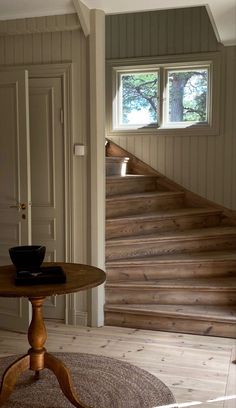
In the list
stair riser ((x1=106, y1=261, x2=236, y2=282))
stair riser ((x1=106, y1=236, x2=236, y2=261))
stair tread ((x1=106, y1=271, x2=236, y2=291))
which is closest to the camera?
stair tread ((x1=106, y1=271, x2=236, y2=291))

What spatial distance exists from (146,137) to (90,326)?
239 centimetres

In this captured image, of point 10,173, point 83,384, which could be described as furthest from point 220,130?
point 83,384

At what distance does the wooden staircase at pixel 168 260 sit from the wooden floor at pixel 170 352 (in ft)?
0.47

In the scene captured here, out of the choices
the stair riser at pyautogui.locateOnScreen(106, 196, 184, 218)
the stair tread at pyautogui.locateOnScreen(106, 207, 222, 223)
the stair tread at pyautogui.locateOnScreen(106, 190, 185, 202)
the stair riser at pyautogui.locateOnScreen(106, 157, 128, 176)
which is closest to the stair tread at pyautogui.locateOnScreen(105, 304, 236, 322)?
the stair tread at pyautogui.locateOnScreen(106, 207, 222, 223)

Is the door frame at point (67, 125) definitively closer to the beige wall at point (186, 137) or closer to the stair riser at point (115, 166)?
the stair riser at point (115, 166)

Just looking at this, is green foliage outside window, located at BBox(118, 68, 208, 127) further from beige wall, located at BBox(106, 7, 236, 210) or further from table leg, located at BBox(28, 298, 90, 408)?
table leg, located at BBox(28, 298, 90, 408)

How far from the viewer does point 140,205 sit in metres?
4.97

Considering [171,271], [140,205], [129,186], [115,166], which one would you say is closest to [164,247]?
[171,271]

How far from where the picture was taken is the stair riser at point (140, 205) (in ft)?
15.5

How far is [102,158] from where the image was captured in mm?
3926

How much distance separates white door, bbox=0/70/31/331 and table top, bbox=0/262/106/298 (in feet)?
3.81

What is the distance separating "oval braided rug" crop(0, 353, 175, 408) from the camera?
2717mm

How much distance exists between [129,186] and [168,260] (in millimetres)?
A: 1243

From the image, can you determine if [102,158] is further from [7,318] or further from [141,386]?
[141,386]
